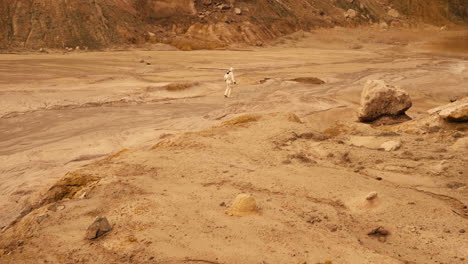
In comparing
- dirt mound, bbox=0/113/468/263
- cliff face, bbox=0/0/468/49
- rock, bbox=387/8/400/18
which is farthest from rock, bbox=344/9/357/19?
dirt mound, bbox=0/113/468/263

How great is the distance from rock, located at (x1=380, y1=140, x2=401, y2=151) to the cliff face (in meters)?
24.2

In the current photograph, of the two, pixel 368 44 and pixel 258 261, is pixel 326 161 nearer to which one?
pixel 258 261

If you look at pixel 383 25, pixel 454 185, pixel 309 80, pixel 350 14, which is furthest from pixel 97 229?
pixel 383 25

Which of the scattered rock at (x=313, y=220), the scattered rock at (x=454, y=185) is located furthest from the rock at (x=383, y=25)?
the scattered rock at (x=313, y=220)

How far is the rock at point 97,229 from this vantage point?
15.5ft

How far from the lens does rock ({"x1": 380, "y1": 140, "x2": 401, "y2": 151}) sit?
7704 mm

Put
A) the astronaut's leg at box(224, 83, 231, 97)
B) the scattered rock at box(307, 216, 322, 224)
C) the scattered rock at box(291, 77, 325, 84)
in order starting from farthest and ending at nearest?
the scattered rock at box(291, 77, 325, 84), the astronaut's leg at box(224, 83, 231, 97), the scattered rock at box(307, 216, 322, 224)

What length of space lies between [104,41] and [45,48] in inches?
148

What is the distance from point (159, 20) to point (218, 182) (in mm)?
29683

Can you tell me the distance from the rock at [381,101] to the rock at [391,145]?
8.04 feet

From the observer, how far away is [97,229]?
476 cm

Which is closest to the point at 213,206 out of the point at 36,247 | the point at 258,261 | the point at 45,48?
the point at 258,261

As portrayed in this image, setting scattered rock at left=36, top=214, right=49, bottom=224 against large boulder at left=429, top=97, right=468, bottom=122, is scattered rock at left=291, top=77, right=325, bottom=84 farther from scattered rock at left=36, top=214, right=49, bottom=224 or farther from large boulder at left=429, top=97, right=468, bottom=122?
scattered rock at left=36, top=214, right=49, bottom=224

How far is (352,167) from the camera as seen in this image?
23.2 feet
